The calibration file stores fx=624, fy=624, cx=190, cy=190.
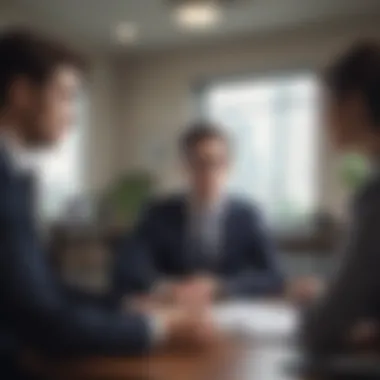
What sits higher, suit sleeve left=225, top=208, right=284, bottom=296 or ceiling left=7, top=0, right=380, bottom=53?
ceiling left=7, top=0, right=380, bottom=53

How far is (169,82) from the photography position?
0.85 meters

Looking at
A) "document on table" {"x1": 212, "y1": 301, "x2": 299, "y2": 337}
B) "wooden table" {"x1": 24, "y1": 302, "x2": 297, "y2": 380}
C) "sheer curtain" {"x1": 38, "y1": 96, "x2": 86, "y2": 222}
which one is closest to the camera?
"wooden table" {"x1": 24, "y1": 302, "x2": 297, "y2": 380}

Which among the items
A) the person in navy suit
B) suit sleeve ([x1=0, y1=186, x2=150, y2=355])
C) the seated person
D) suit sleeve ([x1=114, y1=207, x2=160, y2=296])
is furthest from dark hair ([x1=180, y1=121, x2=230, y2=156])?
suit sleeve ([x1=0, y1=186, x2=150, y2=355])

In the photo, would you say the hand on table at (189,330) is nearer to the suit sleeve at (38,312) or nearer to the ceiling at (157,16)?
the suit sleeve at (38,312)

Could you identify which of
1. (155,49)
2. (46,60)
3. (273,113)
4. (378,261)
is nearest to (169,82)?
(155,49)

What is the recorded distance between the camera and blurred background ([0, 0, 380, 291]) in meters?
0.72

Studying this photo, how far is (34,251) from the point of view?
507 millimetres

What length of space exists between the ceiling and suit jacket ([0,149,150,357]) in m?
0.28

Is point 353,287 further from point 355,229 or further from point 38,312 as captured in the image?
point 38,312

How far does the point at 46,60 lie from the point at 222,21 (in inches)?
11.9

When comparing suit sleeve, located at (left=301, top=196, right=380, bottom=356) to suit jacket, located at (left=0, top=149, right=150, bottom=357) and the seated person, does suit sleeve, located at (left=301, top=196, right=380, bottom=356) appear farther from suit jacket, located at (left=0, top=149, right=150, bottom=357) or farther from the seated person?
suit jacket, located at (left=0, top=149, right=150, bottom=357)

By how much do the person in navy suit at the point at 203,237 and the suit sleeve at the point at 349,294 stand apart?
0.23 metres

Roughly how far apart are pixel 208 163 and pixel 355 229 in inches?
12.2

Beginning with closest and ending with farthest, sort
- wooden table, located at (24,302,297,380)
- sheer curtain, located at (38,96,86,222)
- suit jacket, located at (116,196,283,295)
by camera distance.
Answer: wooden table, located at (24,302,297,380) → sheer curtain, located at (38,96,86,222) → suit jacket, located at (116,196,283,295)
